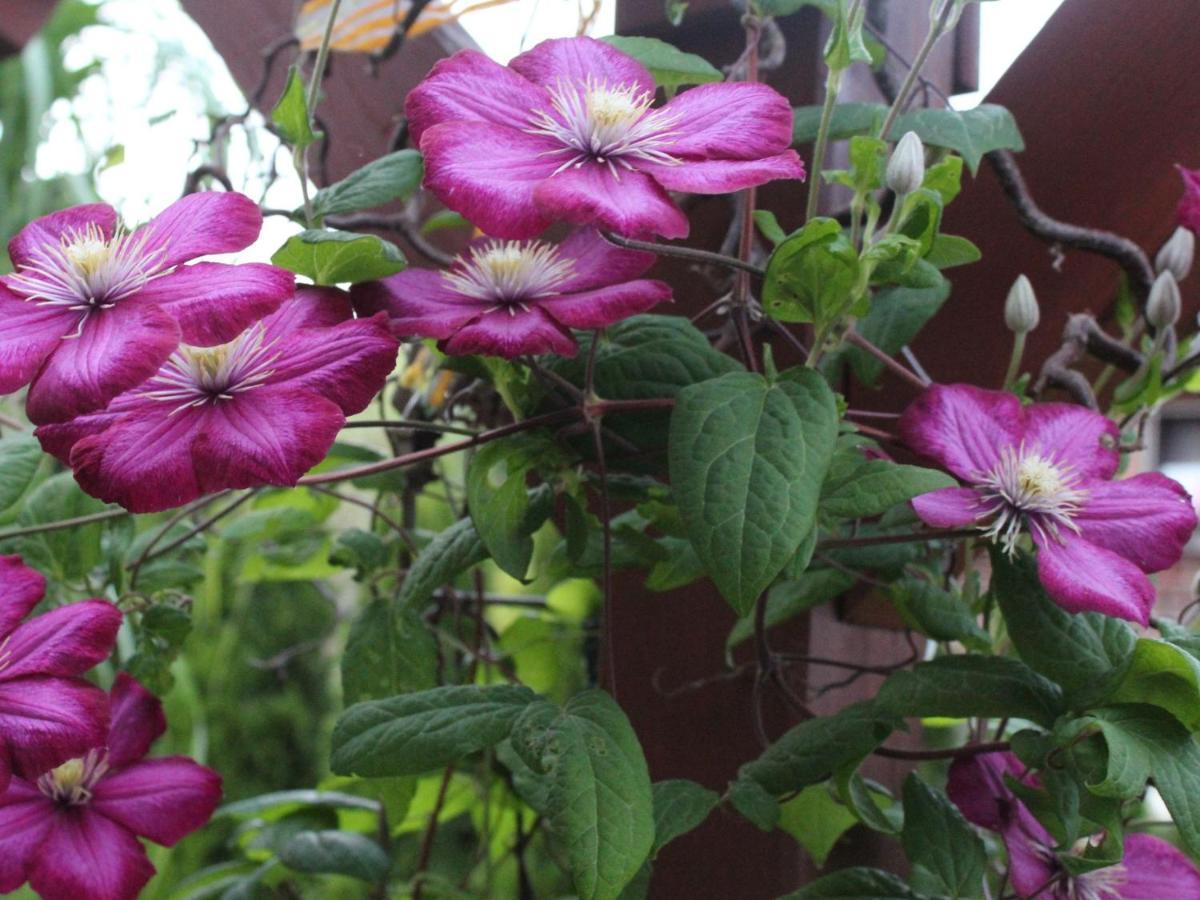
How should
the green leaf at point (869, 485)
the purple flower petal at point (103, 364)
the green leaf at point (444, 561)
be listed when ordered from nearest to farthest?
the purple flower petal at point (103, 364) < the green leaf at point (869, 485) < the green leaf at point (444, 561)

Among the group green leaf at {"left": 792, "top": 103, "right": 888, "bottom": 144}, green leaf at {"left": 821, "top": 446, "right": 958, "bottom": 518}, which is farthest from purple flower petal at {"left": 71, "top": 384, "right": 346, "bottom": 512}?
green leaf at {"left": 792, "top": 103, "right": 888, "bottom": 144}

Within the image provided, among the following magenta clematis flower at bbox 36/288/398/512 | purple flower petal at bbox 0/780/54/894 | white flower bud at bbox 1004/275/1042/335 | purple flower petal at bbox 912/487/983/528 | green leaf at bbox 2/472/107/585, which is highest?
magenta clematis flower at bbox 36/288/398/512

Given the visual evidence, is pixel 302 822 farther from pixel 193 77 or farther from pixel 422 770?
pixel 193 77

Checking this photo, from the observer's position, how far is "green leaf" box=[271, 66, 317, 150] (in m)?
0.49

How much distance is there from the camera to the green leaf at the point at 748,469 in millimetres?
417

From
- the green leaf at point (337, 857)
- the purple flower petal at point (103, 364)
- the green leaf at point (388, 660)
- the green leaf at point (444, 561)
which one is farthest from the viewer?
the green leaf at point (337, 857)

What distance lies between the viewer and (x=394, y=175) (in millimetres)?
545

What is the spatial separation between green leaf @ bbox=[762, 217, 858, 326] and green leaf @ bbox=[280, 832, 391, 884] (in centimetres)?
56

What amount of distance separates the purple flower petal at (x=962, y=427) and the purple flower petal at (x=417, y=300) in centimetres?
21

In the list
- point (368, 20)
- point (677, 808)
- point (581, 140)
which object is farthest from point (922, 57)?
point (368, 20)

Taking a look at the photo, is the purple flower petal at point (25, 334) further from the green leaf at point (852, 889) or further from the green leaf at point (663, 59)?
the green leaf at point (852, 889)

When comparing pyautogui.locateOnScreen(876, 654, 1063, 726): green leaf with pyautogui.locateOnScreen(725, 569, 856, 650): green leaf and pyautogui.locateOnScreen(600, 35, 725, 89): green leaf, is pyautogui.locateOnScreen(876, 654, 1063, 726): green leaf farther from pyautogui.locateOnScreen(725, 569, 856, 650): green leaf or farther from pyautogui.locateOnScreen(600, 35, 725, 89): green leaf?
pyautogui.locateOnScreen(600, 35, 725, 89): green leaf

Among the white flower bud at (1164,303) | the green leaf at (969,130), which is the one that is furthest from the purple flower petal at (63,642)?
the white flower bud at (1164,303)

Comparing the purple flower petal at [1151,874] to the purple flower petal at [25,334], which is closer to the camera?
the purple flower petal at [25,334]
